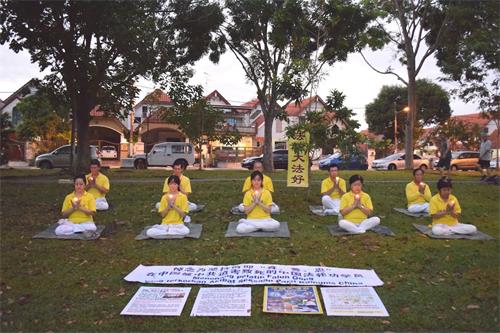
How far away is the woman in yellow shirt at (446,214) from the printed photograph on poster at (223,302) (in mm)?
4297

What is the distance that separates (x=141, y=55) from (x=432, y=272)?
10.9 metres

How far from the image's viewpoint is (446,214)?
7.81 meters

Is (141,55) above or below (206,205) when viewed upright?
above

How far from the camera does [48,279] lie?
18.8ft

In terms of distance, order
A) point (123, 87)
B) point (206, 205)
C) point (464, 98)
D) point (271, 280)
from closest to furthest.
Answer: point (271, 280) < point (206, 205) < point (123, 87) < point (464, 98)

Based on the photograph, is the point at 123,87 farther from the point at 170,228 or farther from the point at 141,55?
the point at 170,228

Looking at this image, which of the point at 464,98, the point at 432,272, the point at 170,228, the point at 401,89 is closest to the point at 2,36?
the point at 170,228

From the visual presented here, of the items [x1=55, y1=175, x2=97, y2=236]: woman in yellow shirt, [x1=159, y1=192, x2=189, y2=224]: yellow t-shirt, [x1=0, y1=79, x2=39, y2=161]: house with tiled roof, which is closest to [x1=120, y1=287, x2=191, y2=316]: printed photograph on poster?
[x1=159, y1=192, x2=189, y2=224]: yellow t-shirt

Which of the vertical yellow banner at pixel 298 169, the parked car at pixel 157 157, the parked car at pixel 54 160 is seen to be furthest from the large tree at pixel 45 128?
the vertical yellow banner at pixel 298 169

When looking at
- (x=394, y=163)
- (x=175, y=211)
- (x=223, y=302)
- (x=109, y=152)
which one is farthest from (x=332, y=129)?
(x=109, y=152)

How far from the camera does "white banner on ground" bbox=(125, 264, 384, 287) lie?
5.45 metres

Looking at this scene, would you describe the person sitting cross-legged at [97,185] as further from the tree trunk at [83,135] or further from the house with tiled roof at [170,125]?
the house with tiled roof at [170,125]

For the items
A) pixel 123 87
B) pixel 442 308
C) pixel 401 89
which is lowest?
pixel 442 308

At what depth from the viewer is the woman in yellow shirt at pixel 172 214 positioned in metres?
7.76
